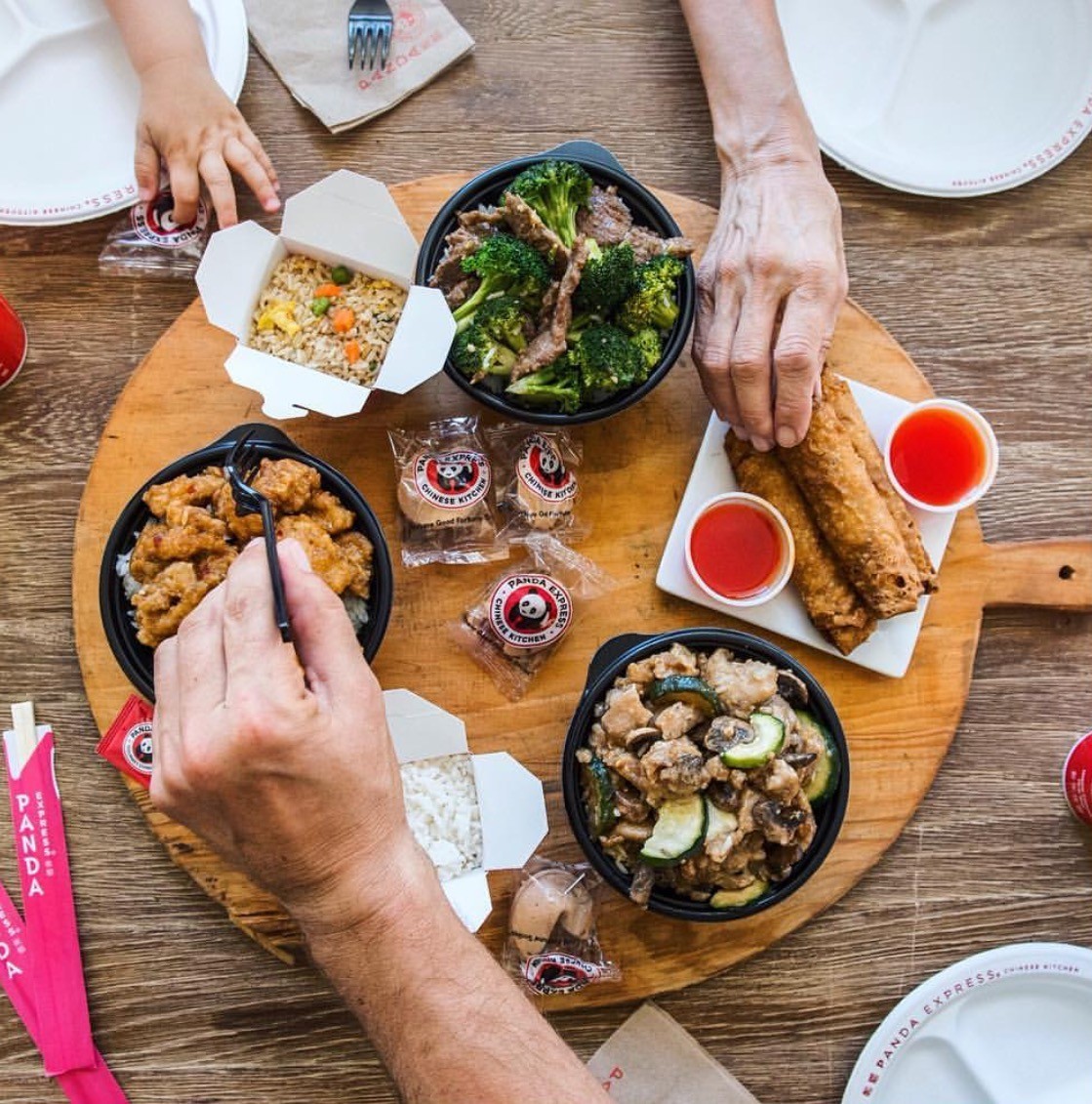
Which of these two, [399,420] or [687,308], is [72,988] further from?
[687,308]

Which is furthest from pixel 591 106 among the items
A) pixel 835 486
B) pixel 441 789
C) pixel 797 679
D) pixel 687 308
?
pixel 441 789

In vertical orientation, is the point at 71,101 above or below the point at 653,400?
above

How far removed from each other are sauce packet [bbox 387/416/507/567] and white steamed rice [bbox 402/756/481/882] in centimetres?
50

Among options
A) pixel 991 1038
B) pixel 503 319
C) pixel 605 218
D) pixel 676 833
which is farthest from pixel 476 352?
pixel 991 1038

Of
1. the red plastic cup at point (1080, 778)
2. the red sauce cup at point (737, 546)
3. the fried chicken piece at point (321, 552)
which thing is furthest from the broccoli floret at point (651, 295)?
the red plastic cup at point (1080, 778)

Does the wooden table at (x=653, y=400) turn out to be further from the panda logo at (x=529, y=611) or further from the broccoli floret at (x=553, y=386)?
the panda logo at (x=529, y=611)

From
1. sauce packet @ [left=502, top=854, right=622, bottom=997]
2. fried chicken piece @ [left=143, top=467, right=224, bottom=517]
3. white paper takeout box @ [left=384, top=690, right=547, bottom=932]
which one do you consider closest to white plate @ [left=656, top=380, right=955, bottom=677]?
white paper takeout box @ [left=384, top=690, right=547, bottom=932]

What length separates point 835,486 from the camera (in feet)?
8.03

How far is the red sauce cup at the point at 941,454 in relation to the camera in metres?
2.58

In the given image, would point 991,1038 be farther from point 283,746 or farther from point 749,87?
point 749,87

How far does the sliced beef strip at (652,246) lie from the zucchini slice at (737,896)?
141 centimetres

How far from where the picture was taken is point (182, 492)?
7.39ft

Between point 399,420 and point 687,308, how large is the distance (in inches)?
29.6

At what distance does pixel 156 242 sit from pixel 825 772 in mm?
2071
